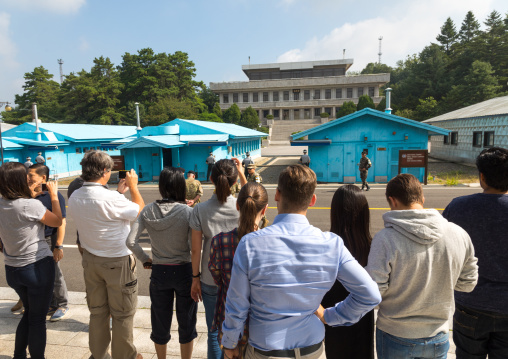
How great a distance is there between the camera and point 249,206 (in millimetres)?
2395

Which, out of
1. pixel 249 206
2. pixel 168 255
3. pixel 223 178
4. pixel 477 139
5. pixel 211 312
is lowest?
pixel 211 312

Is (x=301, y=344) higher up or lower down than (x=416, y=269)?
lower down

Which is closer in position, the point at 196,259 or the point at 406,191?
the point at 406,191

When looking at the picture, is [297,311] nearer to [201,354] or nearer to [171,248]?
[171,248]

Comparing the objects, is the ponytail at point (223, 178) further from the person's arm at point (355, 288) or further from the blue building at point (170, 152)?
the blue building at point (170, 152)

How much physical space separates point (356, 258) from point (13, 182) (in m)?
3.41

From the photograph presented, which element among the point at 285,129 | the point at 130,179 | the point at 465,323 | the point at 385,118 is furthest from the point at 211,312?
the point at 285,129

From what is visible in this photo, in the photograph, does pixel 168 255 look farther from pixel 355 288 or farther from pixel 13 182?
pixel 355 288

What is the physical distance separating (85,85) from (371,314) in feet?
208

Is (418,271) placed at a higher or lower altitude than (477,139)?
lower

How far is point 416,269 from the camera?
2223 mm

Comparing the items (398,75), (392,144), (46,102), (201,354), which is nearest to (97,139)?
(392,144)

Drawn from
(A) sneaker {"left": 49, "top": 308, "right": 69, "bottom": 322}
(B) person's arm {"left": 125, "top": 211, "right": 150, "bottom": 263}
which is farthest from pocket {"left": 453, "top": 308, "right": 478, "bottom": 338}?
(A) sneaker {"left": 49, "top": 308, "right": 69, "bottom": 322}

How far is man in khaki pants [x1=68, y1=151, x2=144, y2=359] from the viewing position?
10.9ft
